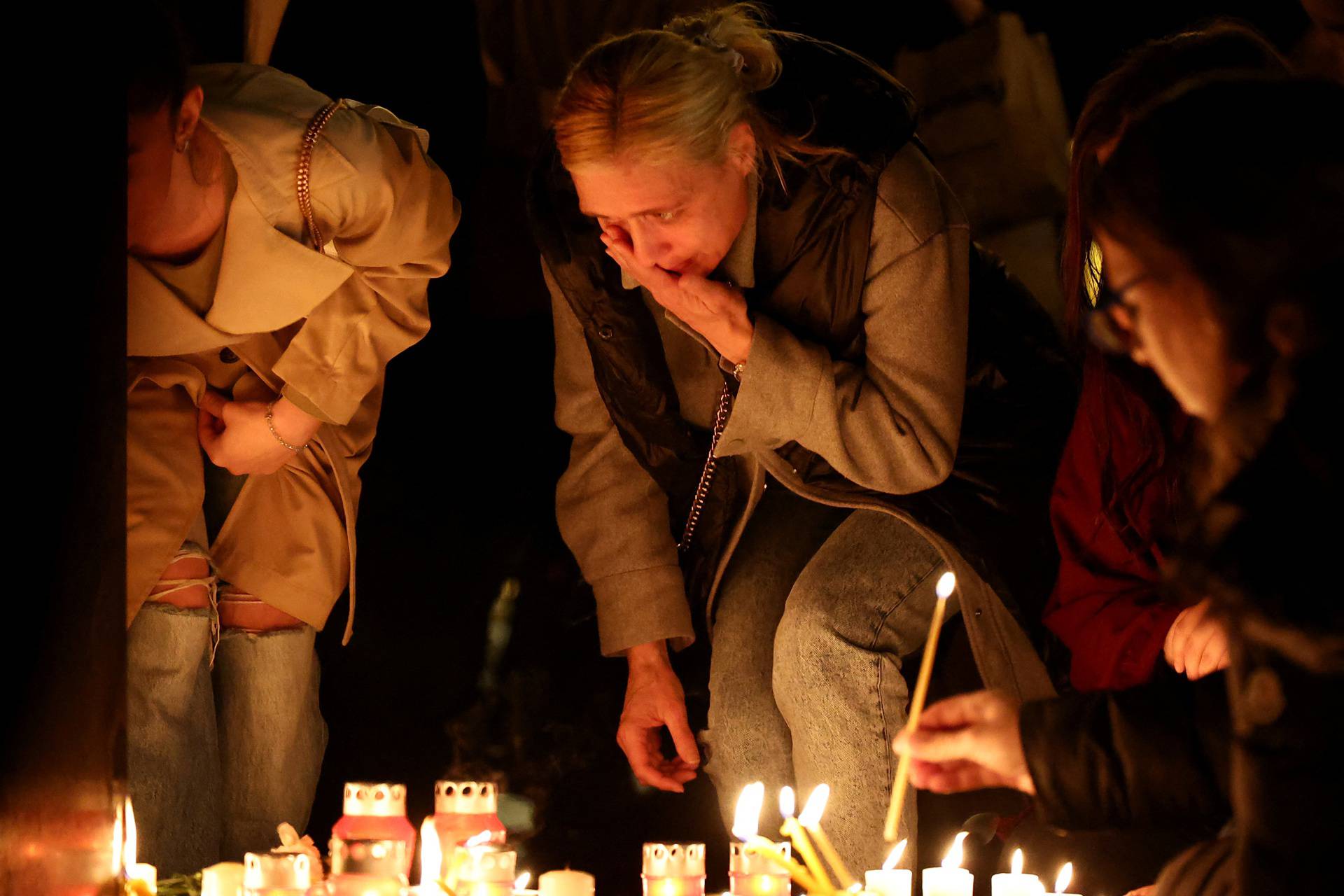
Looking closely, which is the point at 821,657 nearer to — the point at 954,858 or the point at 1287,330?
the point at 954,858

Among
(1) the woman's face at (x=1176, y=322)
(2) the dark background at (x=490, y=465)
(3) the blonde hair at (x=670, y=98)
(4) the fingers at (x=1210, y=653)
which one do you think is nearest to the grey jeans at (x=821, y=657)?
(2) the dark background at (x=490, y=465)

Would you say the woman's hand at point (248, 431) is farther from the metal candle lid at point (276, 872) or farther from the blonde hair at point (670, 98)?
the metal candle lid at point (276, 872)

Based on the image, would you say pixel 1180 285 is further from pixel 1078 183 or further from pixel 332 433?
pixel 332 433

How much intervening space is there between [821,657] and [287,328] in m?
1.04

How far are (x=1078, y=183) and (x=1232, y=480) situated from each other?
1.08m

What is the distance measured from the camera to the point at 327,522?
2.63m

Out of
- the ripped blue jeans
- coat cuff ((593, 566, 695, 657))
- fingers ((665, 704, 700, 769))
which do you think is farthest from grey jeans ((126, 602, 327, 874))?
fingers ((665, 704, 700, 769))

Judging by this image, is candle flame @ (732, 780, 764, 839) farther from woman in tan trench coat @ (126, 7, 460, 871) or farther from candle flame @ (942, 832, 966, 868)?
woman in tan trench coat @ (126, 7, 460, 871)

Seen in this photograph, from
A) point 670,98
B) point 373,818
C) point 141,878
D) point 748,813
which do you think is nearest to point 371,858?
point 373,818

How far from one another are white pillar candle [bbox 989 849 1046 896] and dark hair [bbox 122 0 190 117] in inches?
62.4

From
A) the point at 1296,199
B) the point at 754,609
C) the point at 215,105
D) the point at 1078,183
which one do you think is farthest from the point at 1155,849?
the point at 215,105

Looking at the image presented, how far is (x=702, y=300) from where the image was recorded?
93.4 inches

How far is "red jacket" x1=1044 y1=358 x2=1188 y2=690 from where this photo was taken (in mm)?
2215

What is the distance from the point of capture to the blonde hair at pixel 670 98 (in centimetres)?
229
